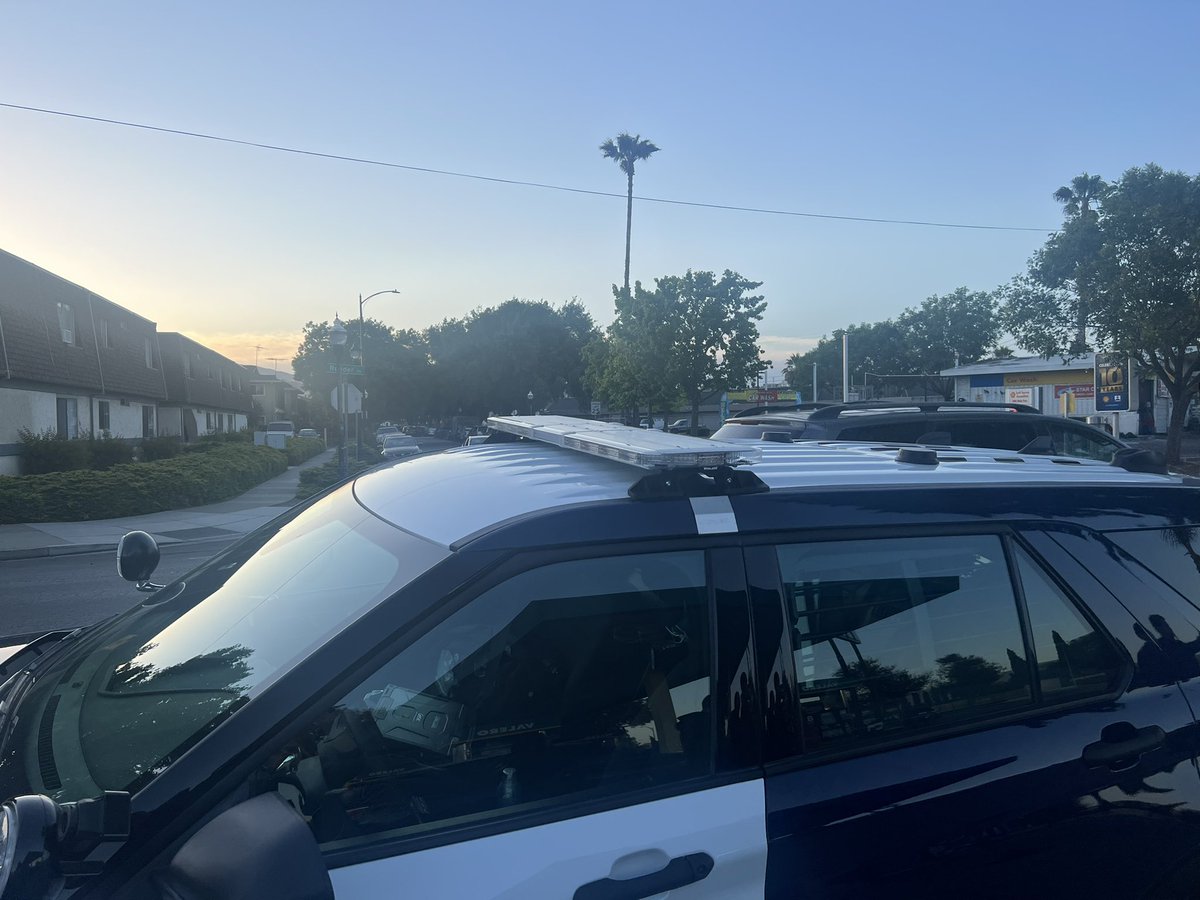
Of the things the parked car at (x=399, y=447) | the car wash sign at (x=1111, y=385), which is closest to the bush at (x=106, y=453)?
the parked car at (x=399, y=447)

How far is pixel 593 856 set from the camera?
1673mm

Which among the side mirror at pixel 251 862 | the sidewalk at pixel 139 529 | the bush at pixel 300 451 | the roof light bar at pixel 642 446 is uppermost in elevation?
the roof light bar at pixel 642 446

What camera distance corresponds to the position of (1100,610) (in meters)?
2.28

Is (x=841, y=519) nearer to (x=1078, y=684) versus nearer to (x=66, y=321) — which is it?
(x=1078, y=684)

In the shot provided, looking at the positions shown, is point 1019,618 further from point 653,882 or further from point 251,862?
point 251,862

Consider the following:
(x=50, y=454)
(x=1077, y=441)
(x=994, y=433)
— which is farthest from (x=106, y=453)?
(x=1077, y=441)

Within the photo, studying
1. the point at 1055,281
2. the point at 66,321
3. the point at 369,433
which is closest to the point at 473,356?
the point at 369,433

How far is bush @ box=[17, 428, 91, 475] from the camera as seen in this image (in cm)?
2131

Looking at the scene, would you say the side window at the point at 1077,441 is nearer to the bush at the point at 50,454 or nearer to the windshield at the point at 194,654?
the windshield at the point at 194,654

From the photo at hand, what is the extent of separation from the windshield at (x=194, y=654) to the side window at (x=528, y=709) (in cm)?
17

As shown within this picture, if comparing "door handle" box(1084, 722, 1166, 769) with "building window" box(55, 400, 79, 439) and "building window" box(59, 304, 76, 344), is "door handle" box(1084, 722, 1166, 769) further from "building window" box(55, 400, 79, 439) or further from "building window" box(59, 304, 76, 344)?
"building window" box(59, 304, 76, 344)

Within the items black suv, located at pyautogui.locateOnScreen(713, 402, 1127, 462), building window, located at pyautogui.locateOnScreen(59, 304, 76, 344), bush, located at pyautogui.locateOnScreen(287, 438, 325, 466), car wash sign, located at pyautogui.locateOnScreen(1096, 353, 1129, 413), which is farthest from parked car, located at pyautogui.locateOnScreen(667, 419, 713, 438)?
building window, located at pyautogui.locateOnScreen(59, 304, 76, 344)

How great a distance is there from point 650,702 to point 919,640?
27.9 inches

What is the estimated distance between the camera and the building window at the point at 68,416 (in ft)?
83.3
